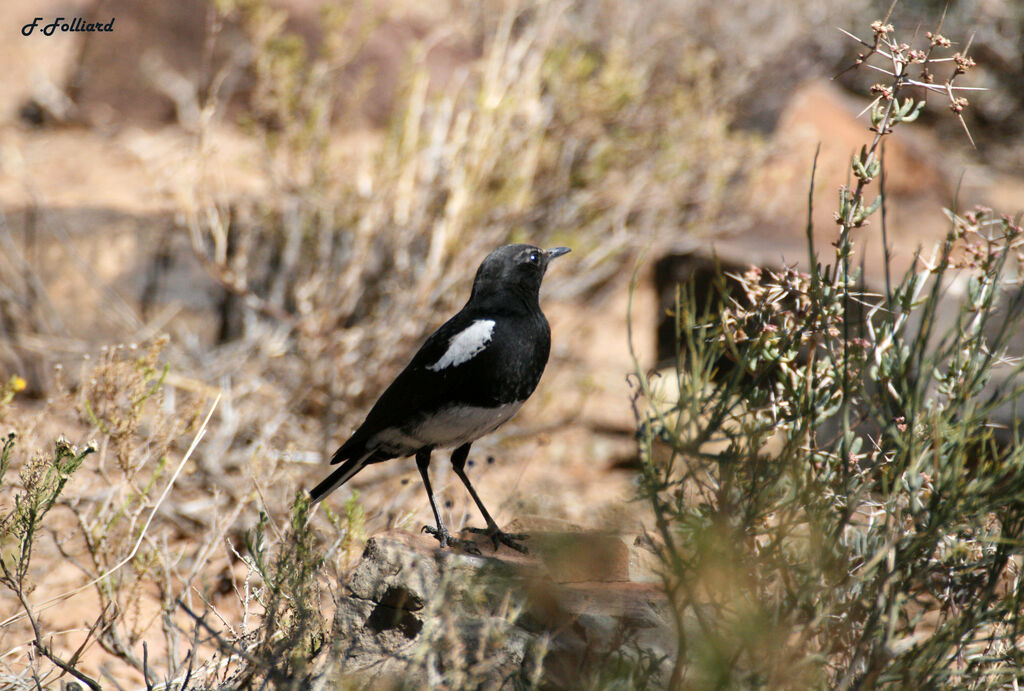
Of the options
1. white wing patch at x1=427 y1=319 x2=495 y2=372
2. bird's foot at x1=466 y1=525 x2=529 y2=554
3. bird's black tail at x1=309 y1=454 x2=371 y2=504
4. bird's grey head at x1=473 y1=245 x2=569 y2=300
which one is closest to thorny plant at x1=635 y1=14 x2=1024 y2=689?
bird's foot at x1=466 y1=525 x2=529 y2=554

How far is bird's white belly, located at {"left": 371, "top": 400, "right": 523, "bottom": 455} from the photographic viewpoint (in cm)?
355

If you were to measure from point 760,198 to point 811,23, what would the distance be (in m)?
2.38

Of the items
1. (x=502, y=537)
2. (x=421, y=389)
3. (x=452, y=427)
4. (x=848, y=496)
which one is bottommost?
(x=502, y=537)

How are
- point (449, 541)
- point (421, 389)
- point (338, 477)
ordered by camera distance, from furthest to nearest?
point (338, 477) → point (421, 389) → point (449, 541)

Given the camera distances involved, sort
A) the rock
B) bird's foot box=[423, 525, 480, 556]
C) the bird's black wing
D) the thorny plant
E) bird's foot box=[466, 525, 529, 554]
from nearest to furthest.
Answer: the thorny plant, the rock, bird's foot box=[423, 525, 480, 556], bird's foot box=[466, 525, 529, 554], the bird's black wing

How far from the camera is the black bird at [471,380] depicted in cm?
351

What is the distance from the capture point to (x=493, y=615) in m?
2.63

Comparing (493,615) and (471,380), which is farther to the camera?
(471,380)

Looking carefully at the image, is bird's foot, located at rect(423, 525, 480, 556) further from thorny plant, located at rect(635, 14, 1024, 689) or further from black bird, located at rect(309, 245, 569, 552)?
thorny plant, located at rect(635, 14, 1024, 689)

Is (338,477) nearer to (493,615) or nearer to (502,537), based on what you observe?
(502,537)

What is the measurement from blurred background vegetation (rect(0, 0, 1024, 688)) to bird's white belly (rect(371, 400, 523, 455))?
35 centimetres

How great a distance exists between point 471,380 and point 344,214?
3050mm

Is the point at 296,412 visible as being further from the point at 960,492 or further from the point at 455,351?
the point at 960,492

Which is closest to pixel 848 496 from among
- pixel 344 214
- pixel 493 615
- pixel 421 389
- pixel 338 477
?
pixel 493 615
